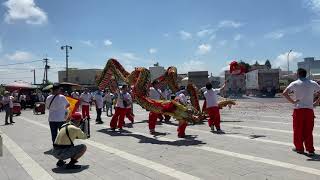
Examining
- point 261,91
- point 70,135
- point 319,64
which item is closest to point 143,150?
point 70,135

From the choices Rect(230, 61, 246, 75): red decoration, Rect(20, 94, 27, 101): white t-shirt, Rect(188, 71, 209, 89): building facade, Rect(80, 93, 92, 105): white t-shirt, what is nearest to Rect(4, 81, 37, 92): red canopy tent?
Rect(20, 94, 27, 101): white t-shirt

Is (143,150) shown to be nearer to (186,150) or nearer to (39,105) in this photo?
(186,150)

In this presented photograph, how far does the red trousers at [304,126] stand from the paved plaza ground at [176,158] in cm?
35

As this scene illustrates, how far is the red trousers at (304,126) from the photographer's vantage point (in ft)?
30.6

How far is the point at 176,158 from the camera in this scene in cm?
950

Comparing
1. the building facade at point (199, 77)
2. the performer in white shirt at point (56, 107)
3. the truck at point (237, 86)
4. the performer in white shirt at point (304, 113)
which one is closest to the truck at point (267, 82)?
the truck at point (237, 86)

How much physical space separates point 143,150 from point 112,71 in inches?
252

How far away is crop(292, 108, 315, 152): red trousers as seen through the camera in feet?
30.6

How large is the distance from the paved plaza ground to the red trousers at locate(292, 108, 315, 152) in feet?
1.15

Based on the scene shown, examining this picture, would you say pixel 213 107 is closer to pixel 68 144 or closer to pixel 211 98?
pixel 211 98

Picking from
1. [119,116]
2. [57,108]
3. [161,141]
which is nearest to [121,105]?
[119,116]

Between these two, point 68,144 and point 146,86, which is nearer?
point 68,144

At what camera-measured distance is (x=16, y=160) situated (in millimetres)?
10148

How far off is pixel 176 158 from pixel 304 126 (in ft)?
9.55
